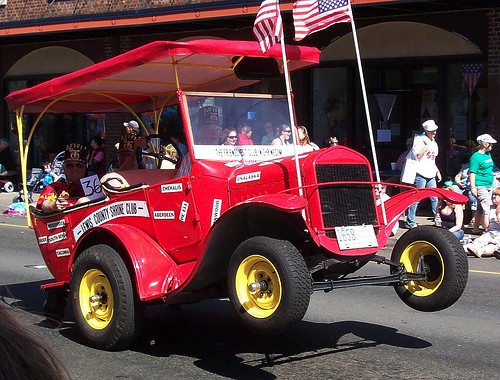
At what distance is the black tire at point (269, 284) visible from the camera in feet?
17.8

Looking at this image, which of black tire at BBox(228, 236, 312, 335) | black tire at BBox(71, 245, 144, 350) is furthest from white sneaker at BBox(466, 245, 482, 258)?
black tire at BBox(228, 236, 312, 335)

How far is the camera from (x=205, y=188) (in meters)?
6.48

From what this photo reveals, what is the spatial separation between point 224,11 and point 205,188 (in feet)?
42.8

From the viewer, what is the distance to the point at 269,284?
18.4 ft

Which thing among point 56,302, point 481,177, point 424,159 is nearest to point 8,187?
point 424,159

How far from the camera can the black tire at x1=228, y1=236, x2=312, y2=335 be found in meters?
5.44

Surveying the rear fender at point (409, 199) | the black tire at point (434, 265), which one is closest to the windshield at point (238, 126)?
the rear fender at point (409, 199)

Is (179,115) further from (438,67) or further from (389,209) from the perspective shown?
(438,67)

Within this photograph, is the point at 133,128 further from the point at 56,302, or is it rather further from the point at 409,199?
the point at 409,199

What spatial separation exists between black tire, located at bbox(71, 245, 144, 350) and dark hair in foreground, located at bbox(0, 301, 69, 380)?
5281 millimetres

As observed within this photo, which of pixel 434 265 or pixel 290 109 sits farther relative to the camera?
pixel 290 109

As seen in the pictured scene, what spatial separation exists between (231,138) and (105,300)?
161cm

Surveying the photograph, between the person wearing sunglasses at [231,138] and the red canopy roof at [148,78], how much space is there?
602 mm

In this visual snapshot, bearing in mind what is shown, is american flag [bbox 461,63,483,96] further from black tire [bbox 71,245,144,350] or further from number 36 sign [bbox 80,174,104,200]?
black tire [bbox 71,245,144,350]
